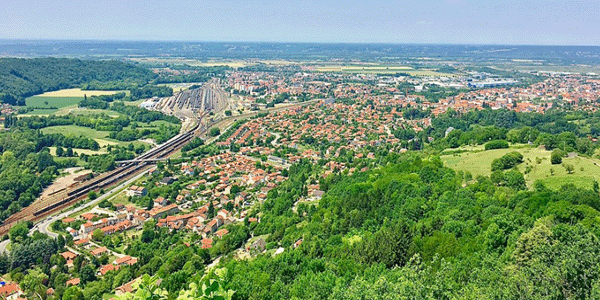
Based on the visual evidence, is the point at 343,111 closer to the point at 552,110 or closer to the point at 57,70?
the point at 552,110

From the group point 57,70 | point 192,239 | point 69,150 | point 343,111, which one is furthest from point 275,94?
point 192,239

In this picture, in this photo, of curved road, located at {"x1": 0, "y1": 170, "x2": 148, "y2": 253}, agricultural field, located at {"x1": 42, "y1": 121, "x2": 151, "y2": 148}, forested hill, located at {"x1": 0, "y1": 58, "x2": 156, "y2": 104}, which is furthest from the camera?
forested hill, located at {"x1": 0, "y1": 58, "x2": 156, "y2": 104}

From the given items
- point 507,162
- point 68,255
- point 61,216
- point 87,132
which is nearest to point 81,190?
point 61,216

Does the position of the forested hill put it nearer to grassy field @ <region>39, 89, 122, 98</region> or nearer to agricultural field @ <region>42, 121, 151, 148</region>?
grassy field @ <region>39, 89, 122, 98</region>

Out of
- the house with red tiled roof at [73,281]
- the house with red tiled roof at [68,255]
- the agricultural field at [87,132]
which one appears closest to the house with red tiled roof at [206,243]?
the house with red tiled roof at [73,281]

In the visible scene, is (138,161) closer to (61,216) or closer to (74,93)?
(61,216)

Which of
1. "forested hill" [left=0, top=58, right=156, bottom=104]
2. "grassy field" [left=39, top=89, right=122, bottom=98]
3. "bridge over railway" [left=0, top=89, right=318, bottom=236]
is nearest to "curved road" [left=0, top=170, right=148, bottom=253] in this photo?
"bridge over railway" [left=0, top=89, right=318, bottom=236]
